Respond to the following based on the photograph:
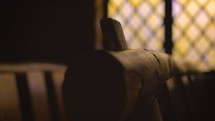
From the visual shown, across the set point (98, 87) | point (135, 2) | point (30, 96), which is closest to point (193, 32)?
point (135, 2)

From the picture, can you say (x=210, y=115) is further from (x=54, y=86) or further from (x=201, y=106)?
(x=54, y=86)

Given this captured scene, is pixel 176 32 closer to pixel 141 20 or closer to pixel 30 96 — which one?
pixel 141 20

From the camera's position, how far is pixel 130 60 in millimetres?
974

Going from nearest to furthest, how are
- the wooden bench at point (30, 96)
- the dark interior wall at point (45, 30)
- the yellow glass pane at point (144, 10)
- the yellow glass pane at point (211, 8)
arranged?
the wooden bench at point (30, 96), the dark interior wall at point (45, 30), the yellow glass pane at point (211, 8), the yellow glass pane at point (144, 10)

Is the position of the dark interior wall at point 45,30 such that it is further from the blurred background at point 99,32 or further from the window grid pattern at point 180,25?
the window grid pattern at point 180,25

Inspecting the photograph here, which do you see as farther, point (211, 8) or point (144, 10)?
point (144, 10)

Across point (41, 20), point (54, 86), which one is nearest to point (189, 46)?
point (41, 20)

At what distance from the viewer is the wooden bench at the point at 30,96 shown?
1.29 m

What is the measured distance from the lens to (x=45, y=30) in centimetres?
311

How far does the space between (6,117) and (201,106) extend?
2354mm

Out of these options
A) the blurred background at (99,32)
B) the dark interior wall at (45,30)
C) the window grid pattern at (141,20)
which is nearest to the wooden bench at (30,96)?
the blurred background at (99,32)

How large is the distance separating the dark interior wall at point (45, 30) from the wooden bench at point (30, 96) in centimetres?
150

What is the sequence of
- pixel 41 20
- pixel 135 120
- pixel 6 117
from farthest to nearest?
pixel 41 20 < pixel 6 117 < pixel 135 120

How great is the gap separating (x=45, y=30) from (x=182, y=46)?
1.19 meters
